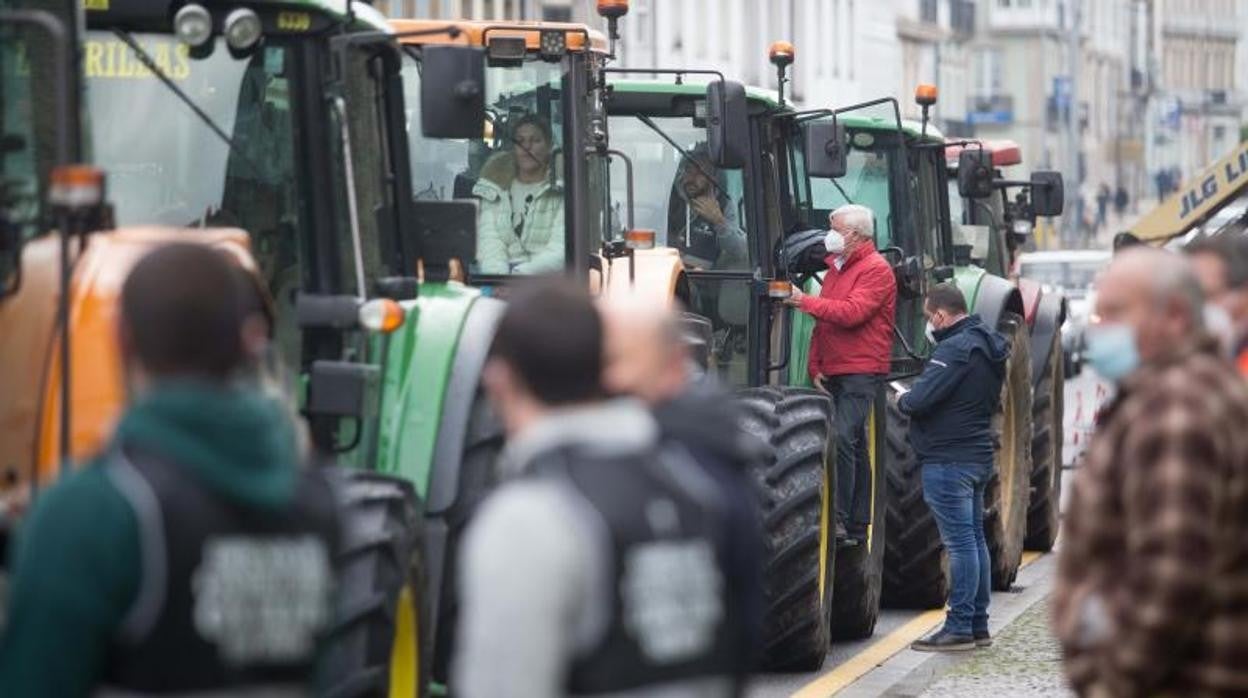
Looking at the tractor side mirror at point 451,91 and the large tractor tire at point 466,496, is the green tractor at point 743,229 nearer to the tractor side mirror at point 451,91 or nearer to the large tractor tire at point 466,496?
the large tractor tire at point 466,496

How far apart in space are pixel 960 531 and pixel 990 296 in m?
3.77

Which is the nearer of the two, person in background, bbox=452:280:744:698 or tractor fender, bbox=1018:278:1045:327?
person in background, bbox=452:280:744:698

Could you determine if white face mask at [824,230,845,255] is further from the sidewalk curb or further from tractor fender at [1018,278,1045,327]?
tractor fender at [1018,278,1045,327]

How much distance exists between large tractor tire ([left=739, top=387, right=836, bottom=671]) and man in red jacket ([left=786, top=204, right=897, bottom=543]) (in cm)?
146

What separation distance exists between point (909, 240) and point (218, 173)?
31.2ft

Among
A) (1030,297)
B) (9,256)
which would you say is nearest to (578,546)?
(9,256)

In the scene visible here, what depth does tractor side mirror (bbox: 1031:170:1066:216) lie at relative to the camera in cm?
2216

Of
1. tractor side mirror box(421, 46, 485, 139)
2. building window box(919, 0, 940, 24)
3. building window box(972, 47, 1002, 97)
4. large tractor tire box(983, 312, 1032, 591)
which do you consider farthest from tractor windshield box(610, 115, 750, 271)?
building window box(972, 47, 1002, 97)

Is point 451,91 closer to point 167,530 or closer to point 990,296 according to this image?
point 167,530

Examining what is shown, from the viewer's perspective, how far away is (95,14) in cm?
856

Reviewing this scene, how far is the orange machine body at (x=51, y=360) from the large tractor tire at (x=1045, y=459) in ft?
38.5

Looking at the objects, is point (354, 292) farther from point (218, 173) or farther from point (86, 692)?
point (86, 692)

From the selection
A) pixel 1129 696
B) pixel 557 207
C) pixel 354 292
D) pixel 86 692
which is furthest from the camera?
pixel 557 207

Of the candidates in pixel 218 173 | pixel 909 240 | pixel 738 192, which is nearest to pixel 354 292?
pixel 218 173
